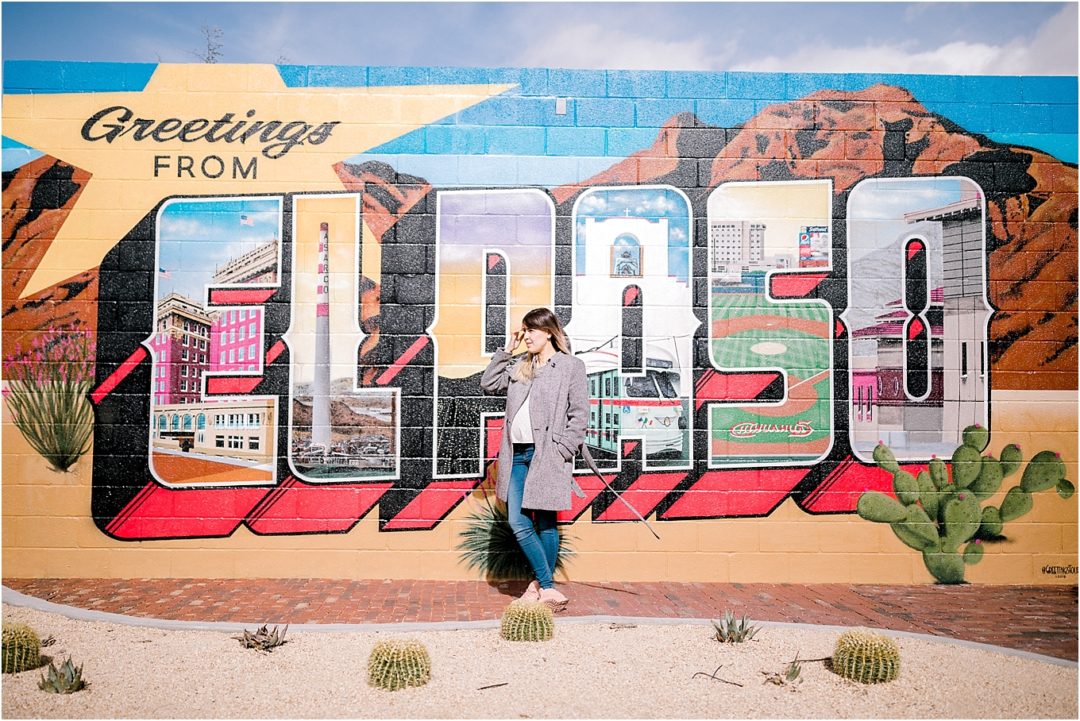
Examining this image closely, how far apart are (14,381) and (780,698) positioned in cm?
537

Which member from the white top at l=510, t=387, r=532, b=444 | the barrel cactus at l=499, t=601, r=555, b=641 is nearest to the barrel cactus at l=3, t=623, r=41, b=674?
the barrel cactus at l=499, t=601, r=555, b=641

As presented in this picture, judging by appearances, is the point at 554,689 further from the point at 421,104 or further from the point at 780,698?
the point at 421,104

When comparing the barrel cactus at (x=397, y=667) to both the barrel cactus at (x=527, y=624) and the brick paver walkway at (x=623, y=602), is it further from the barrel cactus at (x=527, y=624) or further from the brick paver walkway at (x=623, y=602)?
the brick paver walkway at (x=623, y=602)

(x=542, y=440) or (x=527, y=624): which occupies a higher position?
(x=542, y=440)

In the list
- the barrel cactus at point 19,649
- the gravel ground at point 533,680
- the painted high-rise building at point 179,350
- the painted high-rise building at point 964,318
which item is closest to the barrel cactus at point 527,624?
the gravel ground at point 533,680

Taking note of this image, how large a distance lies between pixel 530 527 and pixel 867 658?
1977 millimetres

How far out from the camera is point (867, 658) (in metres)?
3.87

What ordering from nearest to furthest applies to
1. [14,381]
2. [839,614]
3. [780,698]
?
[780,698] → [839,614] → [14,381]

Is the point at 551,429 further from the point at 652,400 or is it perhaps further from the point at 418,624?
the point at 418,624

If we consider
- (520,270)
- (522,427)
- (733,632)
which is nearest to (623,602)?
(733,632)

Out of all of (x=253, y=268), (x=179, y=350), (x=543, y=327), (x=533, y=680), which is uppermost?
(x=253, y=268)

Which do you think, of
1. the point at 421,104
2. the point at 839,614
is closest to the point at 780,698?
the point at 839,614

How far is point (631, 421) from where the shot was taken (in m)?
5.87

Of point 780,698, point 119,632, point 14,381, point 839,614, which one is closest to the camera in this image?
point 780,698
